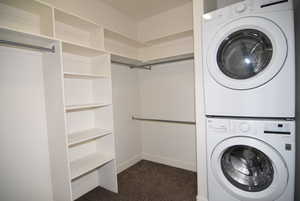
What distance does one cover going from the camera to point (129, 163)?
264cm

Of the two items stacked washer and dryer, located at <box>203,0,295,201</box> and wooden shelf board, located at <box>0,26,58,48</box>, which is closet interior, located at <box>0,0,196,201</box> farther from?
stacked washer and dryer, located at <box>203,0,295,201</box>

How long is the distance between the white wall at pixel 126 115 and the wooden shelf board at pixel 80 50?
55 centimetres

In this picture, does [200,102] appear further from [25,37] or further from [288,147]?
[25,37]

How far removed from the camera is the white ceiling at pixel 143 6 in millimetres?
2225

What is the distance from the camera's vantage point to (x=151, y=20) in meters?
2.67

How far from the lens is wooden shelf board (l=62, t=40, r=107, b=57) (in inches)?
61.3

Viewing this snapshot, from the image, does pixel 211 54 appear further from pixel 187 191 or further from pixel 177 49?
pixel 187 191

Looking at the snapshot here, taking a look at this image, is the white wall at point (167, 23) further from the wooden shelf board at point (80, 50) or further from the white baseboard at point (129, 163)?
the white baseboard at point (129, 163)

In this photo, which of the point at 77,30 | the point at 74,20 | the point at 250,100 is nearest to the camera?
the point at 250,100

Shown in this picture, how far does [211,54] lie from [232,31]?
23 centimetres

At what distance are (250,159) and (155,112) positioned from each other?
1.64 metres

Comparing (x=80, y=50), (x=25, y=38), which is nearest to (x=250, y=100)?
(x=80, y=50)

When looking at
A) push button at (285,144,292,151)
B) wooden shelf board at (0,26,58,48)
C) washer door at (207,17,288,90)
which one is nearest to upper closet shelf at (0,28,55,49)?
wooden shelf board at (0,26,58,48)

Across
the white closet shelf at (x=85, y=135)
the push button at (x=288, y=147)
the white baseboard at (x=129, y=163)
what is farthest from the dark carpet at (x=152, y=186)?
the push button at (x=288, y=147)
